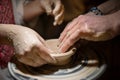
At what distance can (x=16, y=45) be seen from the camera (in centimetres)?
118

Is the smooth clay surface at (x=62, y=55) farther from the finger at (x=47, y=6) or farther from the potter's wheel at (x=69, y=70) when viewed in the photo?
the finger at (x=47, y=6)

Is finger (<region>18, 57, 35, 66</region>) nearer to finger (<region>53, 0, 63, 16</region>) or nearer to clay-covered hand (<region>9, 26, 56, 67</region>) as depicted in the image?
clay-covered hand (<region>9, 26, 56, 67</region>)

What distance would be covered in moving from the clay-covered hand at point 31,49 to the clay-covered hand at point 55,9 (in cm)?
28

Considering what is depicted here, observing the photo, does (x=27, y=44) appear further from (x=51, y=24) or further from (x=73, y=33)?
(x=51, y=24)

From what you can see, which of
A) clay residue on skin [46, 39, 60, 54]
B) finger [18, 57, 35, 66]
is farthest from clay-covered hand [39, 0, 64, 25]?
finger [18, 57, 35, 66]

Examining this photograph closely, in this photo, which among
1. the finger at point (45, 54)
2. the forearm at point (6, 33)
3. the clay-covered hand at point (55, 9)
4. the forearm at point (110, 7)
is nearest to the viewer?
the finger at point (45, 54)

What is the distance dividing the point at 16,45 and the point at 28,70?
0.14m

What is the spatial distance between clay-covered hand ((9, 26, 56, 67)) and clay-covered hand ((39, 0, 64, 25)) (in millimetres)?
280

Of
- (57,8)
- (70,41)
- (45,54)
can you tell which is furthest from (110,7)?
(45,54)

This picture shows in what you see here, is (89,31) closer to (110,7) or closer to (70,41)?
(70,41)

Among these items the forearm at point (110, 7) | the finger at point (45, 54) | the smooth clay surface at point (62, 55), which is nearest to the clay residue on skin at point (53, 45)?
the smooth clay surface at point (62, 55)

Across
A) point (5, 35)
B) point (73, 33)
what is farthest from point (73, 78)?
point (5, 35)

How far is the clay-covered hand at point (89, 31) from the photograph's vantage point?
1.19 metres

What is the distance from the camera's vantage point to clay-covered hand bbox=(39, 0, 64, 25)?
1406mm
